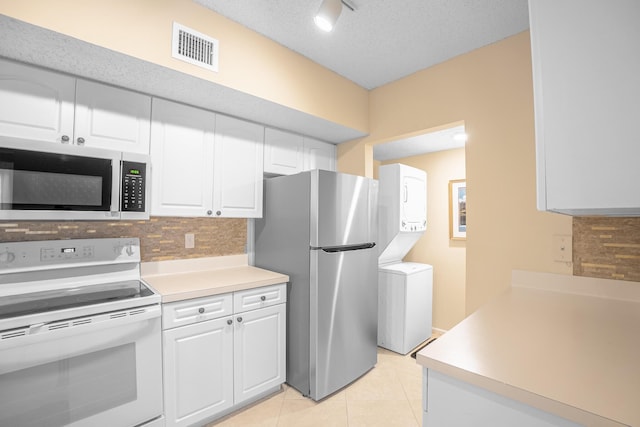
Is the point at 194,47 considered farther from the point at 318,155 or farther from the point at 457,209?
the point at 457,209

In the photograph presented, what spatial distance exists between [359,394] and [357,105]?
2463mm

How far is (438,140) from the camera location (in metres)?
3.25

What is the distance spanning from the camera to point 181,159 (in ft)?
6.42

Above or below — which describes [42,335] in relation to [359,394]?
above

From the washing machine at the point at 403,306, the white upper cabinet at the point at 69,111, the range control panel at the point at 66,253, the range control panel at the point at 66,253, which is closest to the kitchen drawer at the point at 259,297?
the range control panel at the point at 66,253

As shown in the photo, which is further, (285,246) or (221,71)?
(285,246)

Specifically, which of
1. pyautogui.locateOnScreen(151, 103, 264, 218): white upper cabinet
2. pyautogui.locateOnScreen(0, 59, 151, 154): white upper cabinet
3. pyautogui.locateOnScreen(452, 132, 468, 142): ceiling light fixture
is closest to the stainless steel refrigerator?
pyautogui.locateOnScreen(151, 103, 264, 218): white upper cabinet

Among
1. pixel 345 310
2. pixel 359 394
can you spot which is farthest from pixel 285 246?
pixel 359 394

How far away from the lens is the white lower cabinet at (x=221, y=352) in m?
1.60

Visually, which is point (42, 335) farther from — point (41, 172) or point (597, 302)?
point (597, 302)

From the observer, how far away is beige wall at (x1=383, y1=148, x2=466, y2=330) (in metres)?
3.43

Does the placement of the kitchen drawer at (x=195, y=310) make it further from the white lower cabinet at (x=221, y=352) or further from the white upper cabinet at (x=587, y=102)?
the white upper cabinet at (x=587, y=102)

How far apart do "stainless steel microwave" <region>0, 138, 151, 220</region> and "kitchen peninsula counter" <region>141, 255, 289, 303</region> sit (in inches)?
19.9

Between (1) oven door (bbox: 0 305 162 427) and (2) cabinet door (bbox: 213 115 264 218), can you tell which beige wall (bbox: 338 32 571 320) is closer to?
(2) cabinet door (bbox: 213 115 264 218)
